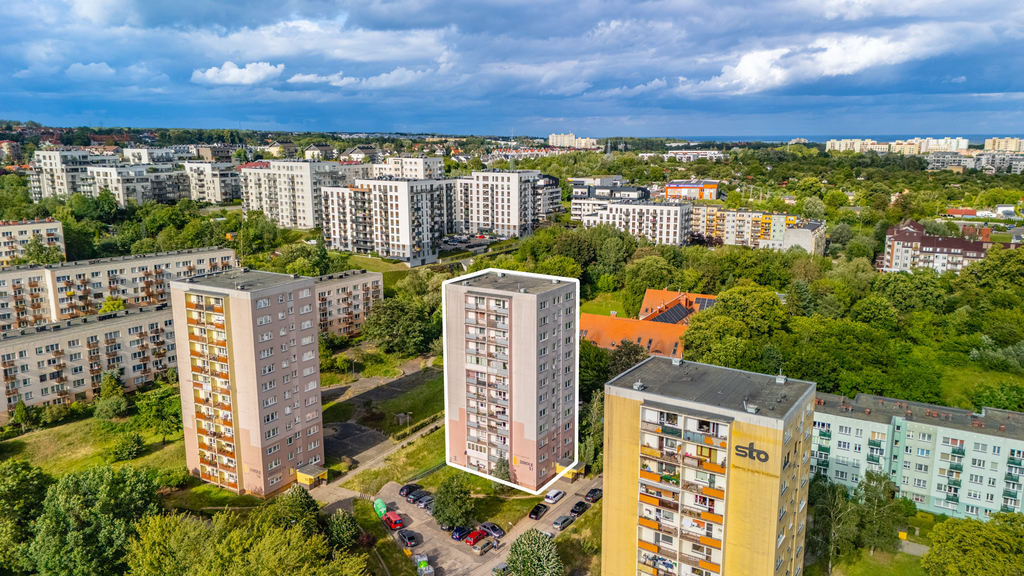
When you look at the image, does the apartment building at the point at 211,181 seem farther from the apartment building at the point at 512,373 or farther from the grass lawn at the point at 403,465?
the apartment building at the point at 512,373

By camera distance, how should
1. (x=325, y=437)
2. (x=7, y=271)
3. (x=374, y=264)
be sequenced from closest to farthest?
(x=325, y=437) → (x=7, y=271) → (x=374, y=264)

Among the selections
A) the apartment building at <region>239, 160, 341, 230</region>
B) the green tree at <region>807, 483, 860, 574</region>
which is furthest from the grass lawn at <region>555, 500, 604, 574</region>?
the apartment building at <region>239, 160, 341, 230</region>

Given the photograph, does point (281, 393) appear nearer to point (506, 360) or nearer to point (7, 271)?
point (506, 360)

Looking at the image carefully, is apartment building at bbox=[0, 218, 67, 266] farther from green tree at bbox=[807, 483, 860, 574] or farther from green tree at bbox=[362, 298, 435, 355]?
green tree at bbox=[807, 483, 860, 574]

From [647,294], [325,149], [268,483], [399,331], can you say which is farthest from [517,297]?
[325,149]

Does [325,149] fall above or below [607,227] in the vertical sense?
above

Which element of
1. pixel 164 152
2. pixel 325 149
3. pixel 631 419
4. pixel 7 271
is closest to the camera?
pixel 631 419
